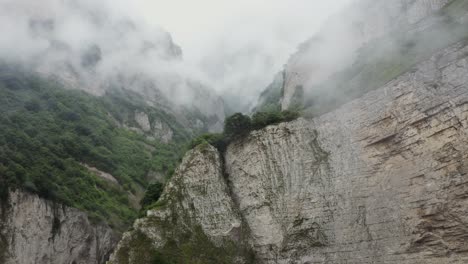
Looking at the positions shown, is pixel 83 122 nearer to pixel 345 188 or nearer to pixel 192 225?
pixel 192 225

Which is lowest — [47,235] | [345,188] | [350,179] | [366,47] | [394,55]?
[345,188]

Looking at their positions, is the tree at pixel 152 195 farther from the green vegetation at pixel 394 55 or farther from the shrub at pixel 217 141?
the green vegetation at pixel 394 55

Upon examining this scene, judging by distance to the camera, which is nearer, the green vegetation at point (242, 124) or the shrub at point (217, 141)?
the green vegetation at point (242, 124)

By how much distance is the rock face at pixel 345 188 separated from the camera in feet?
94.5

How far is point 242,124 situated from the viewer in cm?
4325

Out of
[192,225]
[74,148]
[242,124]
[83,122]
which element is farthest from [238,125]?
[83,122]

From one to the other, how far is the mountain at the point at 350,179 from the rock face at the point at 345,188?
0.28ft

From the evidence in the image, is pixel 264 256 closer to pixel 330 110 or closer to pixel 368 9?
pixel 330 110

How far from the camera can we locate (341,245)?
3250 cm

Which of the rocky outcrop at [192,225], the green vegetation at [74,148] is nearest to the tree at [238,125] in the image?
the rocky outcrop at [192,225]

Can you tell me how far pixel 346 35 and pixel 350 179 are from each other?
31.5 metres

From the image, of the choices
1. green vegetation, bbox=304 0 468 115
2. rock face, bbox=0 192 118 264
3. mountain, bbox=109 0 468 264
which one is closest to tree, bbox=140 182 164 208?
mountain, bbox=109 0 468 264

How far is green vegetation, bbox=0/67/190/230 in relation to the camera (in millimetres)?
52681

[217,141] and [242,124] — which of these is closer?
[242,124]
